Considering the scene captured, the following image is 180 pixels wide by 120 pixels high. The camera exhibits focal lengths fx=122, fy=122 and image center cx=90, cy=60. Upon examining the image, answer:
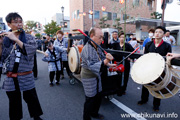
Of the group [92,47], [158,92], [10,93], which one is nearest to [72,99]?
[10,93]

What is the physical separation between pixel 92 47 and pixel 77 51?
57.7 inches

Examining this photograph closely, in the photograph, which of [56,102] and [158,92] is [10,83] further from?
[158,92]

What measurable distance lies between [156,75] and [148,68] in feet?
0.62

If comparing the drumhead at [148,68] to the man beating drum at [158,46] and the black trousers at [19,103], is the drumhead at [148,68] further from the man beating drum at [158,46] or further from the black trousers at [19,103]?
the black trousers at [19,103]

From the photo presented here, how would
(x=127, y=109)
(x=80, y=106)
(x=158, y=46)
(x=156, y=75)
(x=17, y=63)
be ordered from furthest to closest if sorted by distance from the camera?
(x=80, y=106)
(x=127, y=109)
(x=158, y=46)
(x=17, y=63)
(x=156, y=75)

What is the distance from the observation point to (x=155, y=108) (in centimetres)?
259

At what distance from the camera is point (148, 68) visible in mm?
1803

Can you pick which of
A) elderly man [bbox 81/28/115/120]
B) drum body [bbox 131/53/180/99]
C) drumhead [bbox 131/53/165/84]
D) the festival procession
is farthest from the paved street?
drumhead [bbox 131/53/165/84]

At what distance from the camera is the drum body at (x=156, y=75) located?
5.53ft

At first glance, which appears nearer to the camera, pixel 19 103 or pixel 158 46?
pixel 19 103

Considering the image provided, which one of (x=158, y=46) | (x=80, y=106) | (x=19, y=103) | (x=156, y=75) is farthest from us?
(x=80, y=106)

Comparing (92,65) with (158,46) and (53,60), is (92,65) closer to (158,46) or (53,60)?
(158,46)

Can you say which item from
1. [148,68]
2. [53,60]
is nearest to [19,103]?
[148,68]

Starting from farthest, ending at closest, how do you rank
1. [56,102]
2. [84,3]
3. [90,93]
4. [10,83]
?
[84,3]
[56,102]
[90,93]
[10,83]
